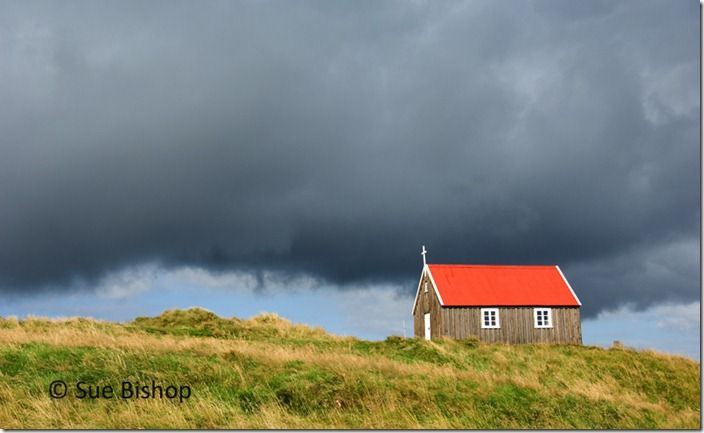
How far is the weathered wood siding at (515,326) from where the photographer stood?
4184cm

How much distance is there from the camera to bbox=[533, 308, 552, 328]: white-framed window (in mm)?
43188

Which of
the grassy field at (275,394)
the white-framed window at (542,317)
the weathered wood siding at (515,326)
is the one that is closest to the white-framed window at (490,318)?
the weathered wood siding at (515,326)

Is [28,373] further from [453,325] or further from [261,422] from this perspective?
[453,325]

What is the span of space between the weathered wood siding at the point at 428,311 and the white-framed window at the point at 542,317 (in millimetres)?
7016

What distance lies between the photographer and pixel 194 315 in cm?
4425

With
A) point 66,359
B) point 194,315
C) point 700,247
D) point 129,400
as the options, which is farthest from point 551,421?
point 194,315

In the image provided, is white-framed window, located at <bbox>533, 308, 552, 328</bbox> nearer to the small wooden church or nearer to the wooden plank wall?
the small wooden church

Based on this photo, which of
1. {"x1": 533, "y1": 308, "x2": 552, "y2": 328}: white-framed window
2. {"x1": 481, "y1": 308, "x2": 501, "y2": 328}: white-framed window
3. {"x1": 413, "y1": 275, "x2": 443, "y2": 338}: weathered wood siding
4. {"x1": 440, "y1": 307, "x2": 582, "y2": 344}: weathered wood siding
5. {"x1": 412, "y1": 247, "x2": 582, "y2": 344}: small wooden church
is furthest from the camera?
{"x1": 533, "y1": 308, "x2": 552, "y2": 328}: white-framed window

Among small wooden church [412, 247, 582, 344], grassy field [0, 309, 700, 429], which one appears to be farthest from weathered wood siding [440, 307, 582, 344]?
grassy field [0, 309, 700, 429]

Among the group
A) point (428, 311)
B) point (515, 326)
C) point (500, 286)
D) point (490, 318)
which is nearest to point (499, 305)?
point (490, 318)
